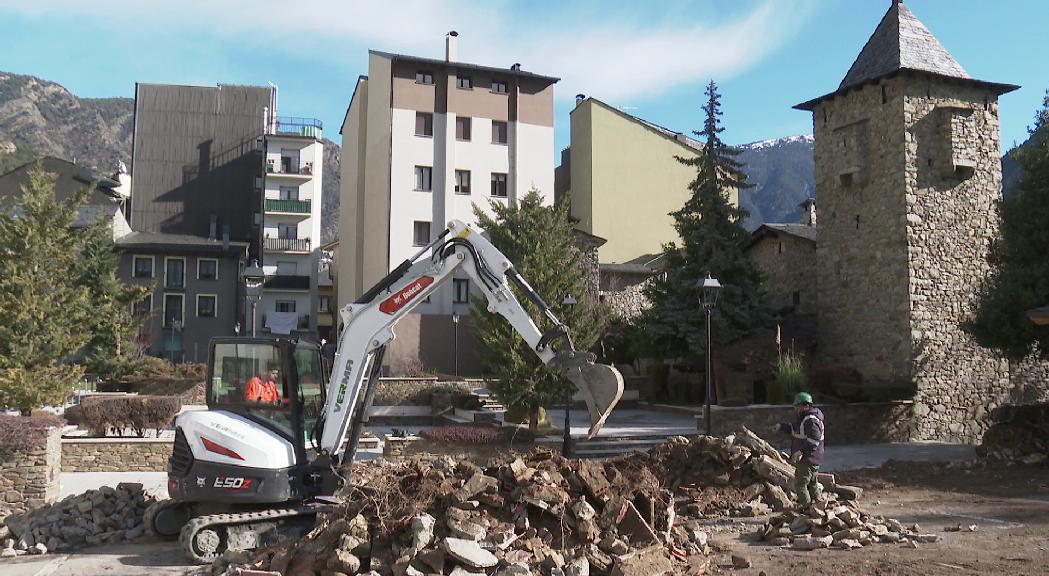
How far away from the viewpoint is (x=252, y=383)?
9.83 meters

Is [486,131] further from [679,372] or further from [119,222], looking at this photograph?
[119,222]

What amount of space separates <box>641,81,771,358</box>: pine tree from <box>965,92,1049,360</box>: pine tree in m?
7.63

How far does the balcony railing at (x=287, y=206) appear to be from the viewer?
179 feet

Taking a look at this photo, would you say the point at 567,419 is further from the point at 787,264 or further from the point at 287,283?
the point at 287,283

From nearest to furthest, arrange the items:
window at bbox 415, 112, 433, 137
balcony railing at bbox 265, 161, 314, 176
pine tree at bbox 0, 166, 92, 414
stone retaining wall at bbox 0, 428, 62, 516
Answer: stone retaining wall at bbox 0, 428, 62, 516 → pine tree at bbox 0, 166, 92, 414 → window at bbox 415, 112, 433, 137 → balcony railing at bbox 265, 161, 314, 176

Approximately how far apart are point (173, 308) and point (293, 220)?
11.6m

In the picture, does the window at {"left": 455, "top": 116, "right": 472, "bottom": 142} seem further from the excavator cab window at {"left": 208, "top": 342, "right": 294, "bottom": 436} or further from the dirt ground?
the excavator cab window at {"left": 208, "top": 342, "right": 294, "bottom": 436}

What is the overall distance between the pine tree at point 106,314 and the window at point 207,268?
10985 millimetres

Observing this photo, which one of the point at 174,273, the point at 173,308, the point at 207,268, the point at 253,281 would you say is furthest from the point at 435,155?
the point at 253,281

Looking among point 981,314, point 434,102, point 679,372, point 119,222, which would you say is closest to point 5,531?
point 981,314

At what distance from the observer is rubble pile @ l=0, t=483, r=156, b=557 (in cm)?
951

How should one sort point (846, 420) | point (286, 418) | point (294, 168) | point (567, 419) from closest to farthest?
point (286, 418), point (567, 419), point (846, 420), point (294, 168)

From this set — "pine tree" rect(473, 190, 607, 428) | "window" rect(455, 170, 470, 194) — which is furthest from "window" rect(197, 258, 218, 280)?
"pine tree" rect(473, 190, 607, 428)

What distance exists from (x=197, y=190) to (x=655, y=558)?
179 feet
